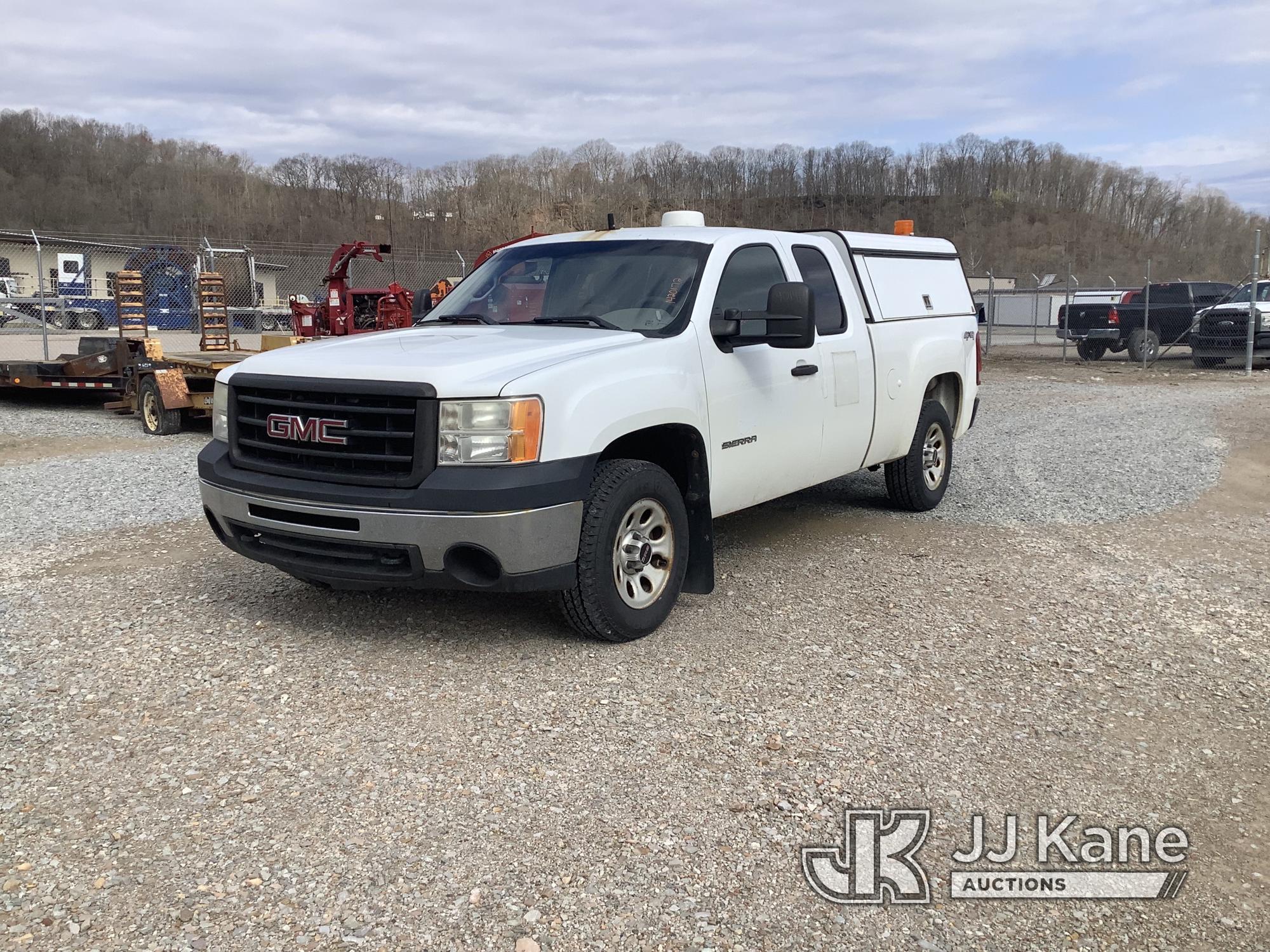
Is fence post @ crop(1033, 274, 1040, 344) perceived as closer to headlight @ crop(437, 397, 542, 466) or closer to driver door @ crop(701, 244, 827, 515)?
driver door @ crop(701, 244, 827, 515)

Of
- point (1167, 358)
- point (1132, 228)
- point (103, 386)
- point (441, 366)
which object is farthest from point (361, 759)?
point (1132, 228)

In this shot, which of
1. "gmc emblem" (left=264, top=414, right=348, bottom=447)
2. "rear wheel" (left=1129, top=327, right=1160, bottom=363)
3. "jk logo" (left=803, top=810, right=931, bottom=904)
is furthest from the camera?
"rear wheel" (left=1129, top=327, right=1160, bottom=363)

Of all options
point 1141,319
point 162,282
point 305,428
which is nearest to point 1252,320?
point 1141,319

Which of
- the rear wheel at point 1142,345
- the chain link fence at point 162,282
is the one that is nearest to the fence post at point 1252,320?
the rear wheel at point 1142,345

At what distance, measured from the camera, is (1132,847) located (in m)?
3.17

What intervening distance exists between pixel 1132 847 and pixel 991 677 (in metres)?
1.34

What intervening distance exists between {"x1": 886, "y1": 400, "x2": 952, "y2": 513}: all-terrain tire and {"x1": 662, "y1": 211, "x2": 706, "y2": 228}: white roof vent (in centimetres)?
209

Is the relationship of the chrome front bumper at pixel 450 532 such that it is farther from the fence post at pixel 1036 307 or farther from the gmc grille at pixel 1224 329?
the fence post at pixel 1036 307

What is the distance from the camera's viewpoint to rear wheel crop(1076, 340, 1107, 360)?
2367cm

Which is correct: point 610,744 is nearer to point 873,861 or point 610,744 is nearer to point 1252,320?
point 873,861

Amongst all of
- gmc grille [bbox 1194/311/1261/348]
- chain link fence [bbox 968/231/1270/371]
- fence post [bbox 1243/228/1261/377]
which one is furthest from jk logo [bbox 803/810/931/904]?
gmc grille [bbox 1194/311/1261/348]

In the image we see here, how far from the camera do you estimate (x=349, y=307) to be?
56.9 feet

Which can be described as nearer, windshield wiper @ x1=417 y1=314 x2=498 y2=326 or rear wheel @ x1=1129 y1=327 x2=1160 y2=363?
windshield wiper @ x1=417 y1=314 x2=498 y2=326

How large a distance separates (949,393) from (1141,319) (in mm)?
17236
